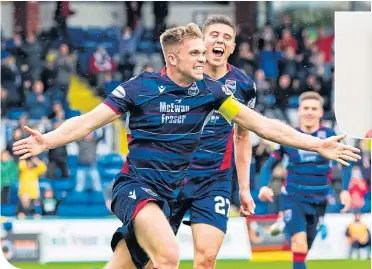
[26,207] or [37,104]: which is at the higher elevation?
[37,104]

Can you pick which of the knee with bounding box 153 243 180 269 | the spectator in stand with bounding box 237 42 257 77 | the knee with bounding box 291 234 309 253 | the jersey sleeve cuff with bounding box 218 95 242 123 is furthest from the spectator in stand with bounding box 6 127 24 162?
the knee with bounding box 153 243 180 269

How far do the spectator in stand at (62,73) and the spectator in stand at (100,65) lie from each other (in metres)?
0.23

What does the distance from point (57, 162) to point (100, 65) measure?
44.0 inches

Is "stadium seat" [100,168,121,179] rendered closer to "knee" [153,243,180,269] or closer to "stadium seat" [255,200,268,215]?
"stadium seat" [255,200,268,215]

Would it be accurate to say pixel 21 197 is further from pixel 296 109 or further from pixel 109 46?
pixel 296 109

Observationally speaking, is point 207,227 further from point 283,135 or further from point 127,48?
point 127,48

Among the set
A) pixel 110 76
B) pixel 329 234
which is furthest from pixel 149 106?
pixel 329 234

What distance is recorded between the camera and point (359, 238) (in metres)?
11.6

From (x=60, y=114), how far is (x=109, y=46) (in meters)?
0.84

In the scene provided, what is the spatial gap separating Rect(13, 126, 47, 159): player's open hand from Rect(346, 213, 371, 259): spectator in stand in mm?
4508

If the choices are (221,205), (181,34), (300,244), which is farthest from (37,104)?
(300,244)

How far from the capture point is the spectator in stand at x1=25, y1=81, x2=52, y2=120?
34.6ft

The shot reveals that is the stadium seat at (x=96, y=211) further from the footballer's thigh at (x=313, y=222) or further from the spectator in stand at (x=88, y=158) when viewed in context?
the footballer's thigh at (x=313, y=222)

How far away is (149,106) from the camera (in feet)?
26.9
